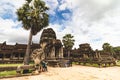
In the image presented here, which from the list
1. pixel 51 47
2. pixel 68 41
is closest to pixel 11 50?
pixel 51 47

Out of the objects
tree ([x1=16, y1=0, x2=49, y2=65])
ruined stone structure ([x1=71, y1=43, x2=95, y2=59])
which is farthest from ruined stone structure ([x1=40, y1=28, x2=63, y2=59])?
ruined stone structure ([x1=71, y1=43, x2=95, y2=59])

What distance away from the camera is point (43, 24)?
26688 mm

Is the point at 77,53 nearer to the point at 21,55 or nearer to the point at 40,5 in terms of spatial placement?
the point at 21,55

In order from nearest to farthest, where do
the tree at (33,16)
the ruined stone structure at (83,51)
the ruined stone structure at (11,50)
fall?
the tree at (33,16)
the ruined stone structure at (11,50)
the ruined stone structure at (83,51)

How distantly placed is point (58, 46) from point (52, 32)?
6.73m

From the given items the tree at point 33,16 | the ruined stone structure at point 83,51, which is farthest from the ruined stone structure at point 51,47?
the ruined stone structure at point 83,51

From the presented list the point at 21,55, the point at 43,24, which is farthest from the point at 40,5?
the point at 21,55

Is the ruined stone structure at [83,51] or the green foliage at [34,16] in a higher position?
the green foliage at [34,16]

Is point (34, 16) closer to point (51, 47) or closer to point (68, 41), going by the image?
point (51, 47)

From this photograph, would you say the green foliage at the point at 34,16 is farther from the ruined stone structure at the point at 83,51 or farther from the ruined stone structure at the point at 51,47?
the ruined stone structure at the point at 83,51

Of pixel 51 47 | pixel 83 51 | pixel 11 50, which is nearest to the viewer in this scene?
pixel 51 47

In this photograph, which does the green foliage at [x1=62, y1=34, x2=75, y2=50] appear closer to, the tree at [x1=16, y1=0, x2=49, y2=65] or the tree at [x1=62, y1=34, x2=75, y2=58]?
the tree at [x1=62, y1=34, x2=75, y2=58]

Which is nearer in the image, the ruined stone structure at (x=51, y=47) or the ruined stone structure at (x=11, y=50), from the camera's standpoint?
the ruined stone structure at (x=51, y=47)

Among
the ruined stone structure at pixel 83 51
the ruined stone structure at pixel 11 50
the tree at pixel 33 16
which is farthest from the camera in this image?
the ruined stone structure at pixel 83 51
